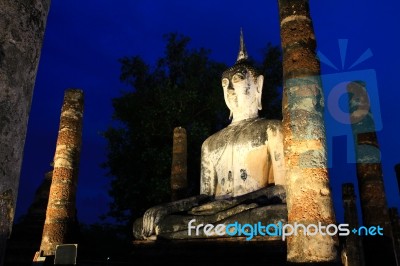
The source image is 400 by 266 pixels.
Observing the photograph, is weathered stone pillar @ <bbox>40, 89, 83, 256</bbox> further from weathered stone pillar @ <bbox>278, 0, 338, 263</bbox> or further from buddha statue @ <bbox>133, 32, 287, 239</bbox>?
weathered stone pillar @ <bbox>278, 0, 338, 263</bbox>

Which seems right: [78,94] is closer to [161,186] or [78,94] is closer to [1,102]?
[161,186]

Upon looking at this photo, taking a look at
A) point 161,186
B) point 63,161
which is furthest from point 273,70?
point 63,161

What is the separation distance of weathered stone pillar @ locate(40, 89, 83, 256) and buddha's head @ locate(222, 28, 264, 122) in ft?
14.1

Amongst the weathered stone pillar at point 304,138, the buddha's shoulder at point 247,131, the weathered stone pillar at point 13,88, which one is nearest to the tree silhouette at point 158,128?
the buddha's shoulder at point 247,131

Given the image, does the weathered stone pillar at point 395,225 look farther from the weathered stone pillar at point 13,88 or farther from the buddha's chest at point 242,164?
the weathered stone pillar at point 13,88

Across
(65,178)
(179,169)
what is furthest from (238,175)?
(65,178)

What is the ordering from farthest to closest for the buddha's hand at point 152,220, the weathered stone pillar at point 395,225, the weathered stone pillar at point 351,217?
the weathered stone pillar at point 395,225 < the weathered stone pillar at point 351,217 < the buddha's hand at point 152,220

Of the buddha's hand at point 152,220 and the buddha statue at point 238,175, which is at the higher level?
the buddha statue at point 238,175

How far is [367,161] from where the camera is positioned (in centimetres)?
966

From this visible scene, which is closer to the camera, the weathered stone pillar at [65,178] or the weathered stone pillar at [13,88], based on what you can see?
the weathered stone pillar at [13,88]

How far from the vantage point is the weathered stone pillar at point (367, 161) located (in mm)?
9320

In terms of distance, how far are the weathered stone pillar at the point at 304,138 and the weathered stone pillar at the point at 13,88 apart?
3.25 m

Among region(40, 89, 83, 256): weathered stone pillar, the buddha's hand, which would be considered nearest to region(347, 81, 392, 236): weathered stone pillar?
the buddha's hand

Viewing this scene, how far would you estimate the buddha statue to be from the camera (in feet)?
18.7
